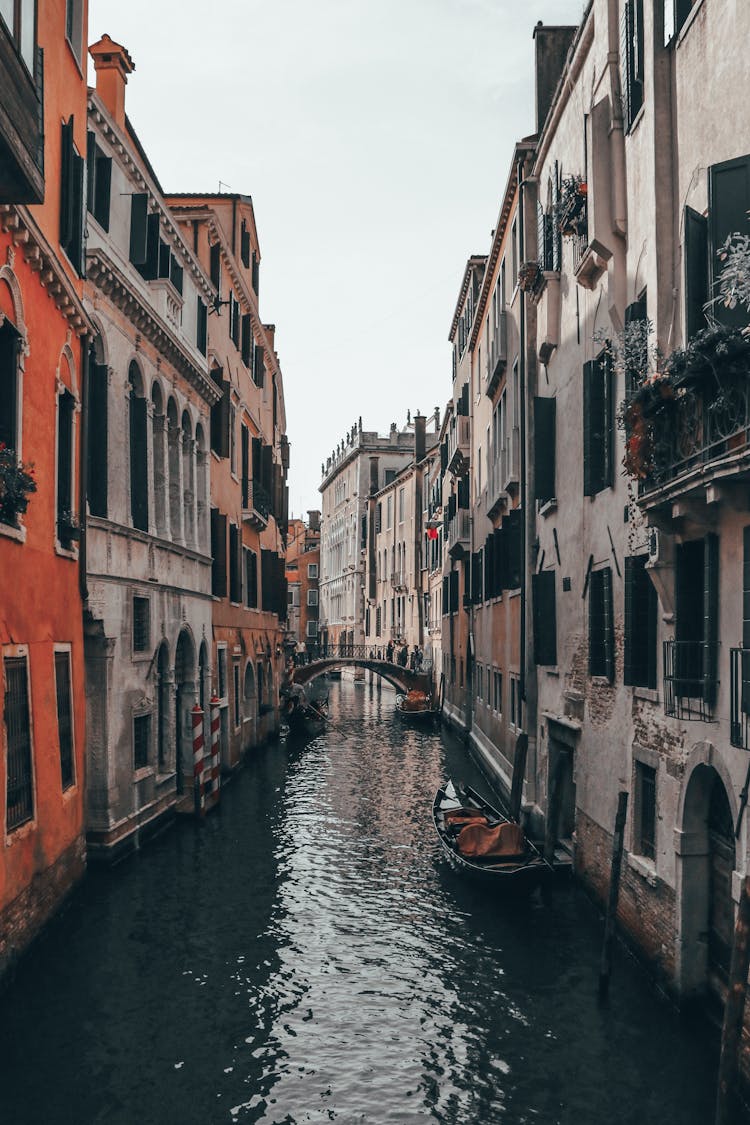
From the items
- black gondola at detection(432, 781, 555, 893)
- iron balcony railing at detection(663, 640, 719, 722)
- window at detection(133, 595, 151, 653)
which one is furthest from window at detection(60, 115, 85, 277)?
black gondola at detection(432, 781, 555, 893)

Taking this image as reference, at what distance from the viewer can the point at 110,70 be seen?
749 inches

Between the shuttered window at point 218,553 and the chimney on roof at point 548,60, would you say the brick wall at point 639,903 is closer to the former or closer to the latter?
the shuttered window at point 218,553

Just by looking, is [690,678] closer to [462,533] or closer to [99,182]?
[99,182]

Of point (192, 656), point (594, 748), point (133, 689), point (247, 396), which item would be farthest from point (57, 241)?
point (247, 396)

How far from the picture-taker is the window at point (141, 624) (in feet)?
59.2

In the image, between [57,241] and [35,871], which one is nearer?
[35,871]

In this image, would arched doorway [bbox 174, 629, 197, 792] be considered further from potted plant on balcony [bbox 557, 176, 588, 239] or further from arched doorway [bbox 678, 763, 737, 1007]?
arched doorway [bbox 678, 763, 737, 1007]

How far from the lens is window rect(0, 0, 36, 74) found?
8867 millimetres

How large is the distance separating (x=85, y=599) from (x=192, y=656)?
7430 millimetres

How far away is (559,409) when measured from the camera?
17.1 m

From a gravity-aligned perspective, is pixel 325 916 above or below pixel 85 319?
below

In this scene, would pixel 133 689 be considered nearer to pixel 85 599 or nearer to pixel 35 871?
pixel 85 599

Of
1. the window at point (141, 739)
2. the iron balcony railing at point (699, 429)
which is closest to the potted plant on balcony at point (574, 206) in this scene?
the iron balcony railing at point (699, 429)

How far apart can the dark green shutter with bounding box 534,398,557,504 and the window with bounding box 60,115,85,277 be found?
7.35 meters
